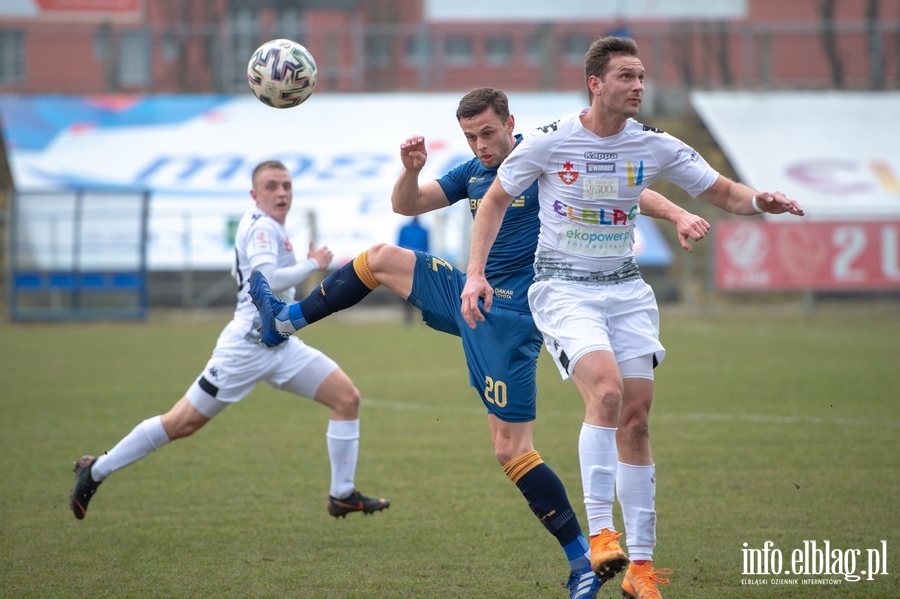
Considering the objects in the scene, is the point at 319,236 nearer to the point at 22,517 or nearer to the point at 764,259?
the point at 764,259

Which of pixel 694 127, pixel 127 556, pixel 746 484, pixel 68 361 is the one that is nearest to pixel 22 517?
pixel 127 556

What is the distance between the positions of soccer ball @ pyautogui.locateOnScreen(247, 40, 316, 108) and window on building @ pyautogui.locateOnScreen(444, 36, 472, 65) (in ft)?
70.5

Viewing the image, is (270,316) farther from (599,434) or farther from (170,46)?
(170,46)

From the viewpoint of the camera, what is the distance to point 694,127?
25.8 m

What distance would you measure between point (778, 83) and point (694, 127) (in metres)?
3.41

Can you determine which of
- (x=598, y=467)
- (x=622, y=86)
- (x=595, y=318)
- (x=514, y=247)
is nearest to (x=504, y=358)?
(x=595, y=318)

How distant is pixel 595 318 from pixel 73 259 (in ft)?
57.3

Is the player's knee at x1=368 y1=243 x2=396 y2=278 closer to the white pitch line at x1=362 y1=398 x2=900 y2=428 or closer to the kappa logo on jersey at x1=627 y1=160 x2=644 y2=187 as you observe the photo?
the kappa logo on jersey at x1=627 y1=160 x2=644 y2=187

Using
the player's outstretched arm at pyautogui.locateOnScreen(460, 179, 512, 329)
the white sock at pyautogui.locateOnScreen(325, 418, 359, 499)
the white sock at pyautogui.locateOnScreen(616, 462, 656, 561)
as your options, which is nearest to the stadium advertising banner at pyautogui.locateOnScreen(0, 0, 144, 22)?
the white sock at pyautogui.locateOnScreen(325, 418, 359, 499)

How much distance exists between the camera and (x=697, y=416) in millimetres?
9352

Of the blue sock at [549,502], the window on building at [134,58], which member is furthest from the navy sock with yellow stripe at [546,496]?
the window on building at [134,58]

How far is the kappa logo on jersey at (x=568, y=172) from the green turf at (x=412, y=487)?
1916mm

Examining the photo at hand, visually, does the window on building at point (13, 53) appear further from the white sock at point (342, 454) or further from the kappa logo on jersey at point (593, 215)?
the kappa logo on jersey at point (593, 215)

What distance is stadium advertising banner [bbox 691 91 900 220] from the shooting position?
22.5 m
